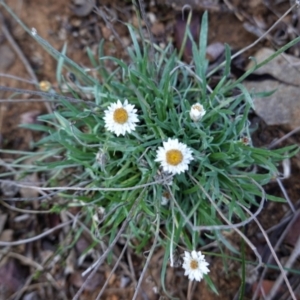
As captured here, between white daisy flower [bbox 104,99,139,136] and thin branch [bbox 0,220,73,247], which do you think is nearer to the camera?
white daisy flower [bbox 104,99,139,136]

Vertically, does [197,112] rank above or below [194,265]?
above

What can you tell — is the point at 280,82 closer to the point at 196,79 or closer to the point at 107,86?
the point at 196,79

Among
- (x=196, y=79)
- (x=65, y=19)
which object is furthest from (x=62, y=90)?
(x=196, y=79)

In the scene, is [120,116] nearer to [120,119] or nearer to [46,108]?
[120,119]

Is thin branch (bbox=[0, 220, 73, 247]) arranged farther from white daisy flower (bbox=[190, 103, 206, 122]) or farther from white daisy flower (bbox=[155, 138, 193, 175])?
white daisy flower (bbox=[190, 103, 206, 122])

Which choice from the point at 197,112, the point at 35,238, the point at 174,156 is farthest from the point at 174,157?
the point at 35,238

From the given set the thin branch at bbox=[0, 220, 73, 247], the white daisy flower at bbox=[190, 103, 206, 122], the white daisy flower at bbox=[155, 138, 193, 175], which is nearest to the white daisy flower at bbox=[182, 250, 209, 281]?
the white daisy flower at bbox=[155, 138, 193, 175]

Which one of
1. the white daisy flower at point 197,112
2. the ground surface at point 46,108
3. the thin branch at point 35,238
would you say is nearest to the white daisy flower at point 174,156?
the white daisy flower at point 197,112

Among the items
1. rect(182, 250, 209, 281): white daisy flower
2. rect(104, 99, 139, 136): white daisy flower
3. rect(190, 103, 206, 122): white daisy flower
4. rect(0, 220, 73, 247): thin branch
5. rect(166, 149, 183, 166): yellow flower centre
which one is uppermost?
rect(104, 99, 139, 136): white daisy flower
